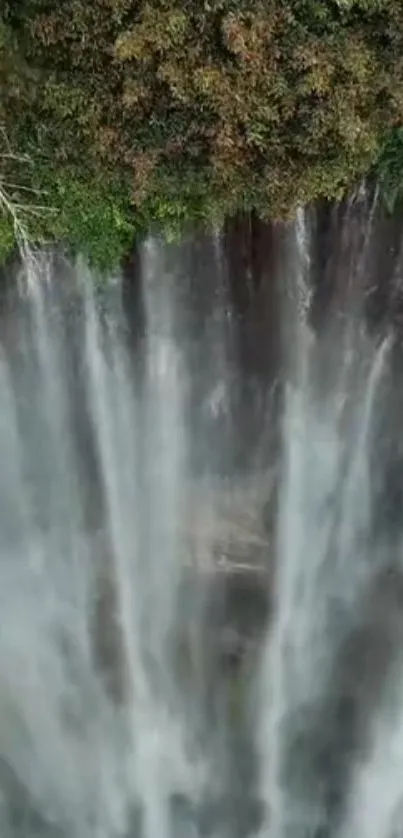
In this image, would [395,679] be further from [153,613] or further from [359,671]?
[153,613]

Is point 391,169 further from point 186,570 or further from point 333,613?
point 333,613

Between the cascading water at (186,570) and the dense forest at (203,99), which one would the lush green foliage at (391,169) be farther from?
the cascading water at (186,570)

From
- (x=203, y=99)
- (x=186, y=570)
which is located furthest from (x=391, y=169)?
(x=186, y=570)

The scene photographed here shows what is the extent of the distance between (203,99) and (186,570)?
321 cm

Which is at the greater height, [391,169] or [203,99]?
[203,99]

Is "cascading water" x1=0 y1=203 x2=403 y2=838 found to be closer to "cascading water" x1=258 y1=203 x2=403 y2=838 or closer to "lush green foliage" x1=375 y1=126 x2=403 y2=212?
"cascading water" x1=258 y1=203 x2=403 y2=838

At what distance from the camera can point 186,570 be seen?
21.4 ft

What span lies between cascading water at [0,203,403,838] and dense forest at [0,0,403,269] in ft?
1.94

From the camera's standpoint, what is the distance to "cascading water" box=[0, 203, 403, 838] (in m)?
5.71

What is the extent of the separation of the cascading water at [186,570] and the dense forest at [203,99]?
0.59 metres

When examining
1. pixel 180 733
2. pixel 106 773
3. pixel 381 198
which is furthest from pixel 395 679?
pixel 381 198

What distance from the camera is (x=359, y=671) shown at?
6.82 metres

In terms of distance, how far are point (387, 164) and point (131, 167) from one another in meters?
1.28

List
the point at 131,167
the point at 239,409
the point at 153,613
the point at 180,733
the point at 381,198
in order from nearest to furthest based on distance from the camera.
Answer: the point at 131,167 → the point at 381,198 → the point at 239,409 → the point at 153,613 → the point at 180,733
